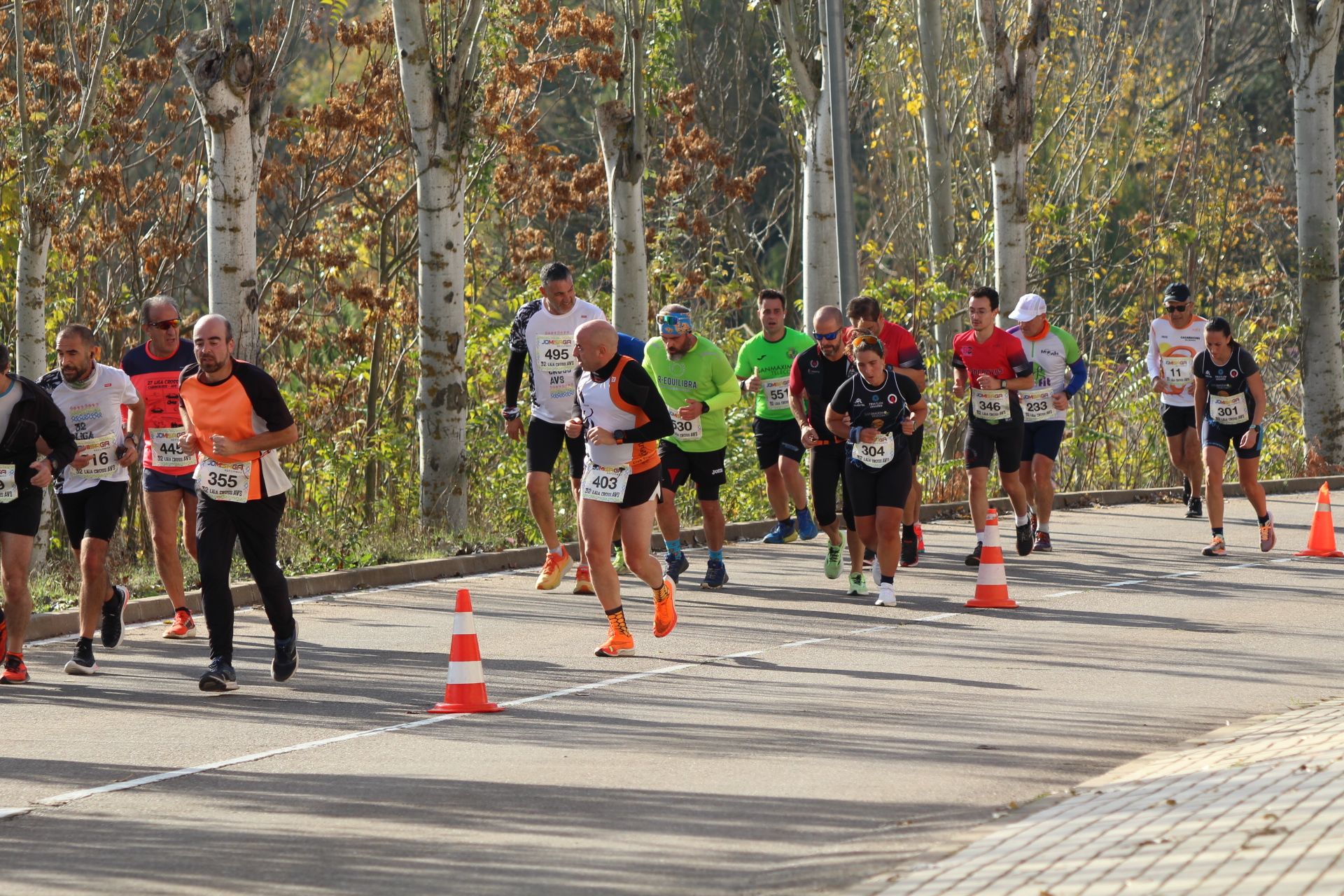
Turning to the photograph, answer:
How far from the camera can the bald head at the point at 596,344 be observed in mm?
11273

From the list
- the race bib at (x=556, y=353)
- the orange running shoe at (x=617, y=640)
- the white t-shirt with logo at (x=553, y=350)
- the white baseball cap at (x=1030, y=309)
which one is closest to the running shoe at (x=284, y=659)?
the orange running shoe at (x=617, y=640)

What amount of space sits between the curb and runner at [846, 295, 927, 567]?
275 cm

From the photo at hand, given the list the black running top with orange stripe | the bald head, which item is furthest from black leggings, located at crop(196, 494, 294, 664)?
the bald head

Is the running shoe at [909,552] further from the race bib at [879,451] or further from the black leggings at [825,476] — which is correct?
the race bib at [879,451]

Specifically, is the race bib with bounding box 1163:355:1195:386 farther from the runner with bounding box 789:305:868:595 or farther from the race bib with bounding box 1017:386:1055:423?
the runner with bounding box 789:305:868:595

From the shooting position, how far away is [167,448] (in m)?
12.3

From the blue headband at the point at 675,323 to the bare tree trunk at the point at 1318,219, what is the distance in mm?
15854

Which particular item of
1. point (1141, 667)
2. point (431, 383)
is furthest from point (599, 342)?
point (431, 383)

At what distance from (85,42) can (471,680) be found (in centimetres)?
1086

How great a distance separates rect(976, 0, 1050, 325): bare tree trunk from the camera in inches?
883

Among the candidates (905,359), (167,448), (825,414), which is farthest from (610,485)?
(905,359)

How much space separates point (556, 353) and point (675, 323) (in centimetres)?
101

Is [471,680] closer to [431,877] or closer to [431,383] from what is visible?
[431,877]

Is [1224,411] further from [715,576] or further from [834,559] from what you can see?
[715,576]
